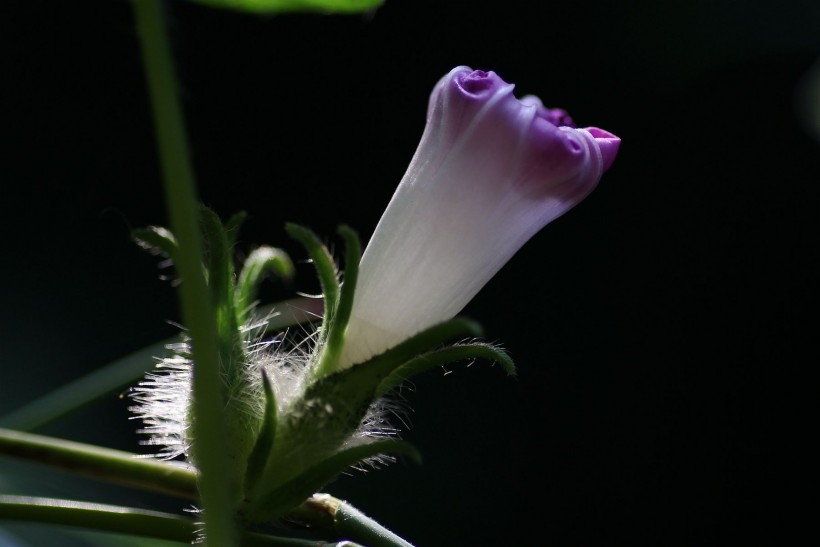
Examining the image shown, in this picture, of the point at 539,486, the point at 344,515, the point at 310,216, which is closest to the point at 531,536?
the point at 539,486

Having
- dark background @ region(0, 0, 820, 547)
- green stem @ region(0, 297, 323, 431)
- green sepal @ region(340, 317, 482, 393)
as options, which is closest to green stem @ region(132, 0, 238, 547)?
green sepal @ region(340, 317, 482, 393)

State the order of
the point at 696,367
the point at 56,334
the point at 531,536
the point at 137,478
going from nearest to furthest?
1. the point at 137,478
2. the point at 56,334
3. the point at 531,536
4. the point at 696,367

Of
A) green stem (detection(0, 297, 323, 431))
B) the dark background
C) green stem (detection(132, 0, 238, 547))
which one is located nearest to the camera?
green stem (detection(132, 0, 238, 547))

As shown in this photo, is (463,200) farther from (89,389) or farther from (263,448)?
(89,389)

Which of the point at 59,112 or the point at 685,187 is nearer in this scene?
the point at 59,112

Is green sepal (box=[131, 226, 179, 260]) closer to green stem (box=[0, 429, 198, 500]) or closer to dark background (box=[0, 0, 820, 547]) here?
green stem (box=[0, 429, 198, 500])

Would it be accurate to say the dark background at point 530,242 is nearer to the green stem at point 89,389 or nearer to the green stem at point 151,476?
the green stem at point 89,389

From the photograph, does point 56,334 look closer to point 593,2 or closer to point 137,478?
point 137,478
